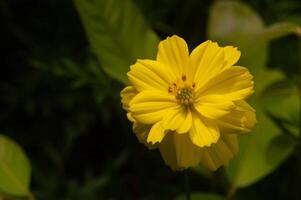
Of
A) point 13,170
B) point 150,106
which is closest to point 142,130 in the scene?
point 150,106

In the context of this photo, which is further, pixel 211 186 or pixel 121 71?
pixel 211 186

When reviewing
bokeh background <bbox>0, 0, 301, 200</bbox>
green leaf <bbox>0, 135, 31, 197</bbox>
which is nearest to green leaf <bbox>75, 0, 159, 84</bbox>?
bokeh background <bbox>0, 0, 301, 200</bbox>

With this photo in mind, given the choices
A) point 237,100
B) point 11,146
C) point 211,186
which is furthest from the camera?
point 211,186

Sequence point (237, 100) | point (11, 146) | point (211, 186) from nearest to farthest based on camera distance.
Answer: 1. point (237, 100)
2. point (11, 146)
3. point (211, 186)

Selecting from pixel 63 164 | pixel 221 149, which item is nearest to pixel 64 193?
pixel 63 164

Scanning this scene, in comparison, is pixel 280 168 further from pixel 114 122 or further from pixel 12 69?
pixel 12 69

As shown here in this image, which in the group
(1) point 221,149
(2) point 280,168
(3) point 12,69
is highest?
(1) point 221,149

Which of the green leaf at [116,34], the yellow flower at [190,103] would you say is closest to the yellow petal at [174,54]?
the yellow flower at [190,103]

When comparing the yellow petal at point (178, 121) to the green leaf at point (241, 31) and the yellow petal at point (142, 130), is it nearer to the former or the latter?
the yellow petal at point (142, 130)

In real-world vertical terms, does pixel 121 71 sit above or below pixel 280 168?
above
